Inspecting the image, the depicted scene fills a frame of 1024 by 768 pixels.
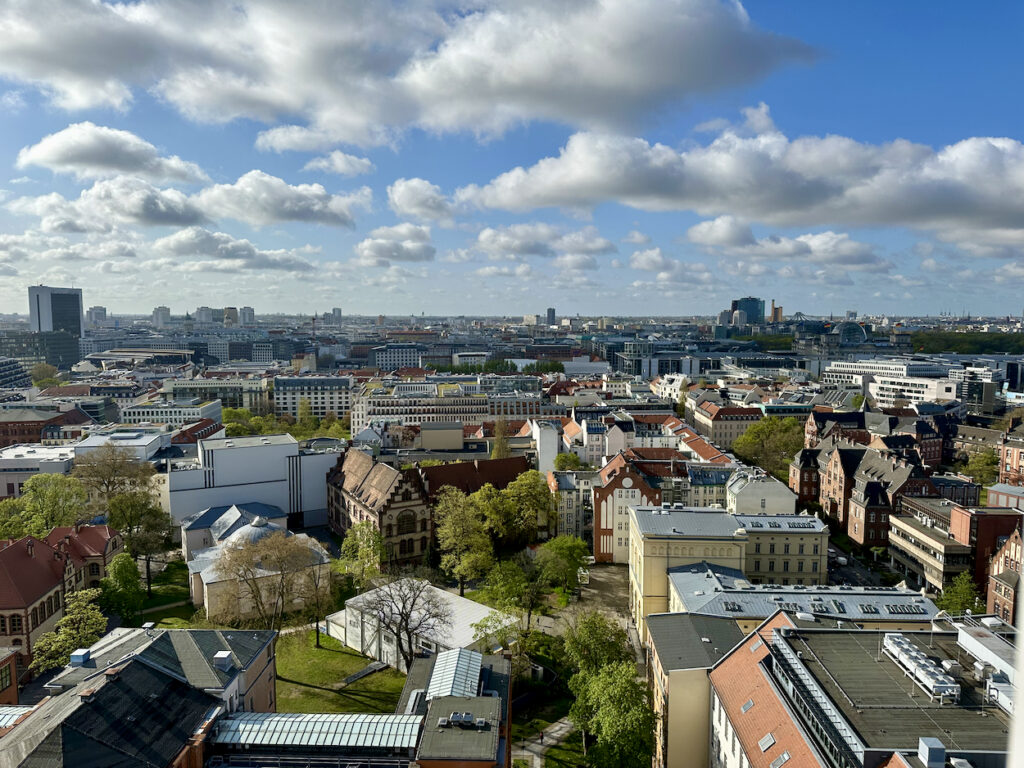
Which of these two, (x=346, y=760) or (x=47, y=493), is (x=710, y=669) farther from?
(x=47, y=493)

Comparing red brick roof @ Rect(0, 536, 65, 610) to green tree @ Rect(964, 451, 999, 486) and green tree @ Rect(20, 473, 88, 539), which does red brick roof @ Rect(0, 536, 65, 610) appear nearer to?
green tree @ Rect(20, 473, 88, 539)

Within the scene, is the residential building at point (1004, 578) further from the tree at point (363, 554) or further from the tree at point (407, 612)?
the tree at point (363, 554)

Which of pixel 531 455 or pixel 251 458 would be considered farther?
pixel 531 455

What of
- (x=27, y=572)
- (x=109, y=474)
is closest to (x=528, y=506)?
(x=27, y=572)

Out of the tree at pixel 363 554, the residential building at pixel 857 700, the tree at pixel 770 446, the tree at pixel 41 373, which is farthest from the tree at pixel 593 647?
the tree at pixel 41 373

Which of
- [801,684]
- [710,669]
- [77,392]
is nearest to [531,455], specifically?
[710,669]

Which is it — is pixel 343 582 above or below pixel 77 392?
below
